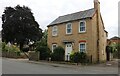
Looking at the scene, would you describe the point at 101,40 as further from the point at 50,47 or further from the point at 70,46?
the point at 50,47

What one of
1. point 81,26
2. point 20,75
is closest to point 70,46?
point 81,26

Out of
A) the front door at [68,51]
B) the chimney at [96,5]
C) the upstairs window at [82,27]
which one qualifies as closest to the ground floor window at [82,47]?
the upstairs window at [82,27]

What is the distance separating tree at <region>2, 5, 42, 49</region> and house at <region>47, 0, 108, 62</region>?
2483cm

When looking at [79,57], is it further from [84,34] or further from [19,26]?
[19,26]

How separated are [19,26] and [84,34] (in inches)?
1246

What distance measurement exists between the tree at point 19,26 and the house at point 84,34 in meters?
24.8

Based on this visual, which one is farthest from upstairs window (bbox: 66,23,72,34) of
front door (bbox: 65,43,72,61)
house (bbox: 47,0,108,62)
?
front door (bbox: 65,43,72,61)

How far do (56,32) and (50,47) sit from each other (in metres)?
2.59

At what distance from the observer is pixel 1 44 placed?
52406 mm

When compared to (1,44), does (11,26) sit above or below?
above

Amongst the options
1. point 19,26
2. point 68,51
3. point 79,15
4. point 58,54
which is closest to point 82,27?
point 79,15

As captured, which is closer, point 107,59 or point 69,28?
point 69,28

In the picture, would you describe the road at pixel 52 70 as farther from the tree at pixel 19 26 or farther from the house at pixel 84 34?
the tree at pixel 19 26

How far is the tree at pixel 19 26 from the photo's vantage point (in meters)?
58.9
